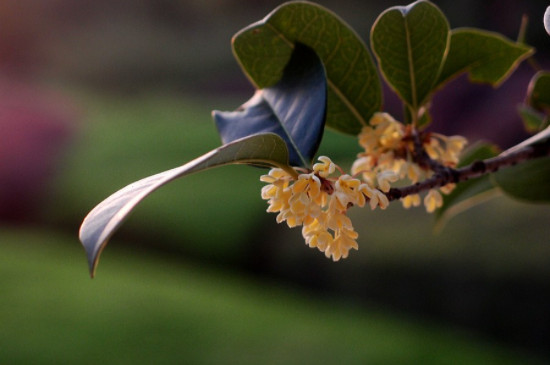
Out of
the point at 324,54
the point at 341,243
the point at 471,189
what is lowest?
the point at 471,189

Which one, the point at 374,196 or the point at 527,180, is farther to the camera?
the point at 527,180

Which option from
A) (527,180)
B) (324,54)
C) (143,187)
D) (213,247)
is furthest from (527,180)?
(213,247)

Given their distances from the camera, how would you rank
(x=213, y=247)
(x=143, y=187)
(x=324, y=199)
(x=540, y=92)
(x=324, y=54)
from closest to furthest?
(x=143, y=187) < (x=324, y=199) < (x=324, y=54) < (x=540, y=92) < (x=213, y=247)

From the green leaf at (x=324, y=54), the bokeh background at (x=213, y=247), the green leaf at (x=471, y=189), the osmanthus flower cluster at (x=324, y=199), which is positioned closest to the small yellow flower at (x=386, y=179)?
the osmanthus flower cluster at (x=324, y=199)

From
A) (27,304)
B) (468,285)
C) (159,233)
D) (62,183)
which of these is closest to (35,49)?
(62,183)

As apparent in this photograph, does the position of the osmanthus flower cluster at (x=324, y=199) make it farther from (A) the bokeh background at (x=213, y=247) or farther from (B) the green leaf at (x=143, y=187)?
(A) the bokeh background at (x=213, y=247)

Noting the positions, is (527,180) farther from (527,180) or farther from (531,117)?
(531,117)

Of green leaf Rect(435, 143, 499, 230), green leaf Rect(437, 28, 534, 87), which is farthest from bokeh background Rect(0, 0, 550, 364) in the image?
green leaf Rect(437, 28, 534, 87)
